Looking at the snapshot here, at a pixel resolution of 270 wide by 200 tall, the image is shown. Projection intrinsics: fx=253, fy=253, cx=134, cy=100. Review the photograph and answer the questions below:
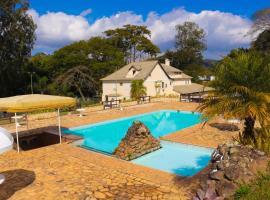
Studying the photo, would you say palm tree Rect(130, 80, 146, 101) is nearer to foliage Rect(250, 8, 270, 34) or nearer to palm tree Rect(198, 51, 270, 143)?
foliage Rect(250, 8, 270, 34)

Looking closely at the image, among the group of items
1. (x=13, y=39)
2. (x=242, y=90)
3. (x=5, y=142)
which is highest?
(x=13, y=39)

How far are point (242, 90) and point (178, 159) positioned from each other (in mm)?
6442

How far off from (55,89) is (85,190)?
118ft

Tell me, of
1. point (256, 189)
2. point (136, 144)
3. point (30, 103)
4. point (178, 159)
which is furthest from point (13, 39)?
point (256, 189)

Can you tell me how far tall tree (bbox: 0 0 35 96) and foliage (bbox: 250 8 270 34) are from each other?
92.9ft

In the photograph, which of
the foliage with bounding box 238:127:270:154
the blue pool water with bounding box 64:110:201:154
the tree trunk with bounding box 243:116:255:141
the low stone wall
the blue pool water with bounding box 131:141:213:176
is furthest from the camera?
the blue pool water with bounding box 64:110:201:154

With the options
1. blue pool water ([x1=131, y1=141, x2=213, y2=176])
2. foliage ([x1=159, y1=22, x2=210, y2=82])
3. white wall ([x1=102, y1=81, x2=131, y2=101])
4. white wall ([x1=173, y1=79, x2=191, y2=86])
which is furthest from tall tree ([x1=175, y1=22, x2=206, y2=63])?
blue pool water ([x1=131, y1=141, x2=213, y2=176])

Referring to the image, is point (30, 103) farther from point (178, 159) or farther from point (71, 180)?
point (178, 159)

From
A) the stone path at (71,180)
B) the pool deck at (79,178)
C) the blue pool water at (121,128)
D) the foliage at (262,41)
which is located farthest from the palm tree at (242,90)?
the foliage at (262,41)

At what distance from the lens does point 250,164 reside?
624 cm

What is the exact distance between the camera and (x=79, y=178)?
8539 mm

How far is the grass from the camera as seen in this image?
4.90m

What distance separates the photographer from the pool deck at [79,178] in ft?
24.0

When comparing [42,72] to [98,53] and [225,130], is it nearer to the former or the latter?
[98,53]
